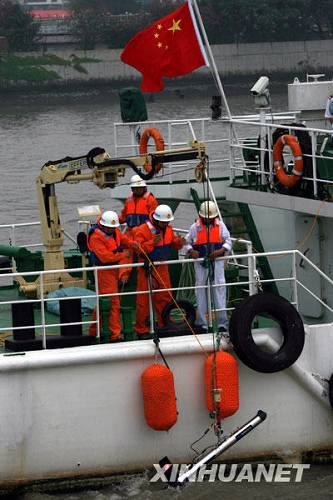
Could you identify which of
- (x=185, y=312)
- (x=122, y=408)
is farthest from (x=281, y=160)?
(x=122, y=408)

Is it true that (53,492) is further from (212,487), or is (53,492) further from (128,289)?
(128,289)

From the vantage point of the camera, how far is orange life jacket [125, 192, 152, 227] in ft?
49.0

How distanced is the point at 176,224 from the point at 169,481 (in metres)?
14.1

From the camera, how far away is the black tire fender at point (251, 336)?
13388 millimetres

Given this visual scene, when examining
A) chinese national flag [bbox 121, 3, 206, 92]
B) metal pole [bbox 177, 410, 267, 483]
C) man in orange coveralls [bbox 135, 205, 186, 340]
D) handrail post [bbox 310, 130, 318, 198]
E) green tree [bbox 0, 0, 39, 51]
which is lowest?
metal pole [bbox 177, 410, 267, 483]

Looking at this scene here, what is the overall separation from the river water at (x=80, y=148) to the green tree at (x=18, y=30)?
1222 cm

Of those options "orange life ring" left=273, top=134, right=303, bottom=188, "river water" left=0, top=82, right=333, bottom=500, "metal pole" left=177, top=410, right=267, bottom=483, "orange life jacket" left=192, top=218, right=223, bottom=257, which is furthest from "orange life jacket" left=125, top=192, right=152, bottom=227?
"river water" left=0, top=82, right=333, bottom=500

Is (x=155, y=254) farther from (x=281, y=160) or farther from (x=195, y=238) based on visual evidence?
(x=281, y=160)

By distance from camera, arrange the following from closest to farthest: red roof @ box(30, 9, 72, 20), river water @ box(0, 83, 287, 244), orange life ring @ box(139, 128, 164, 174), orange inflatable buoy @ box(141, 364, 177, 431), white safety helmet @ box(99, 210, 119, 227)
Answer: orange inflatable buoy @ box(141, 364, 177, 431), white safety helmet @ box(99, 210, 119, 227), orange life ring @ box(139, 128, 164, 174), river water @ box(0, 83, 287, 244), red roof @ box(30, 9, 72, 20)

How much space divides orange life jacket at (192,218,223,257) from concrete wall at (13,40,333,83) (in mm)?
77019

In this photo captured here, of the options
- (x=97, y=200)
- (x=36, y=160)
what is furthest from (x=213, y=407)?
(x=36, y=160)

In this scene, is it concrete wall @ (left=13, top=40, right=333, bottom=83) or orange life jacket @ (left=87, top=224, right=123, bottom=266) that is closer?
orange life jacket @ (left=87, top=224, right=123, bottom=266)

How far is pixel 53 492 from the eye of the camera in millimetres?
13445

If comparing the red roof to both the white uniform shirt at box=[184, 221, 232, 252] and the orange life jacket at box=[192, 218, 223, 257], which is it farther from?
the orange life jacket at box=[192, 218, 223, 257]
